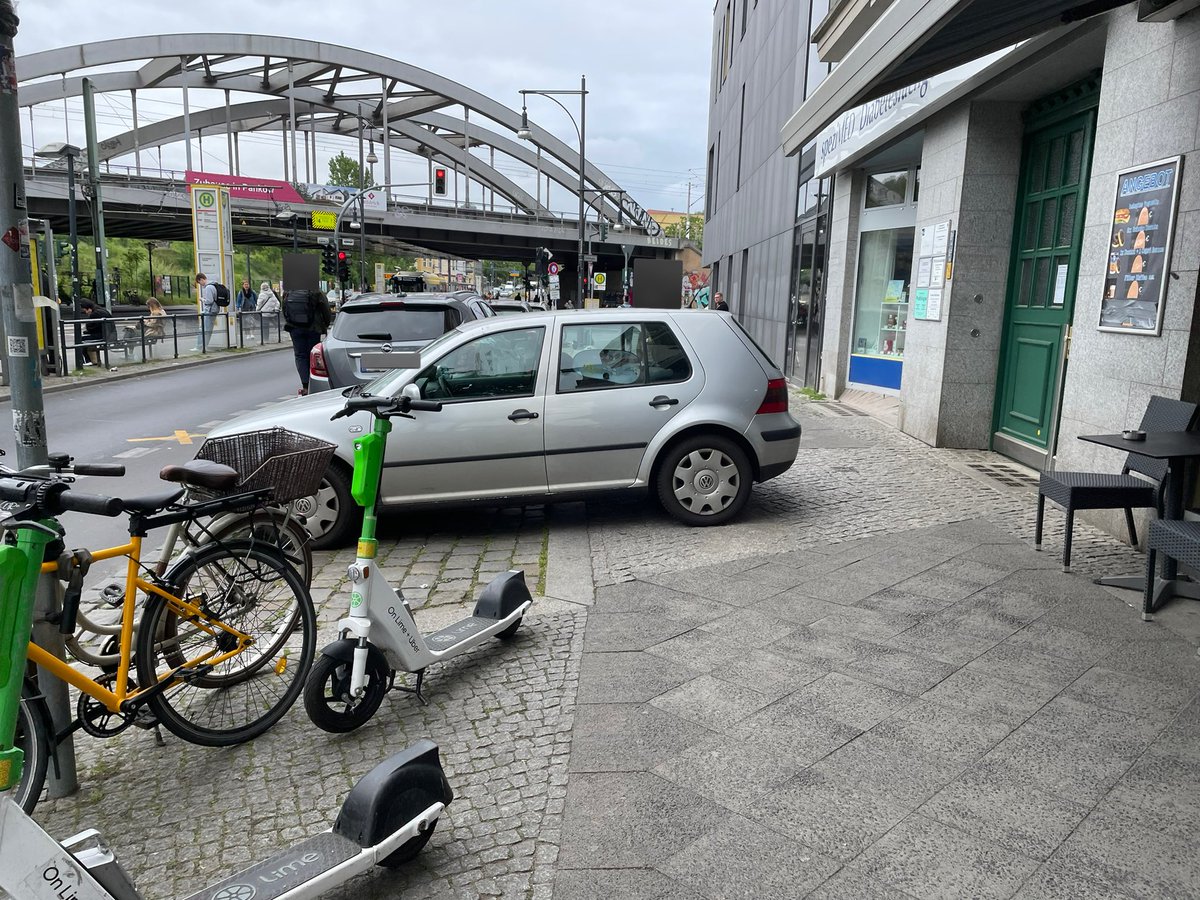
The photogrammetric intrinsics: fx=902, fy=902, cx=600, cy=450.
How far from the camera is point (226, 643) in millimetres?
3588

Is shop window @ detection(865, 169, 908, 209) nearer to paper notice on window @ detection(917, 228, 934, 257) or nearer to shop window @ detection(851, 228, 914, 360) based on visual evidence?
shop window @ detection(851, 228, 914, 360)

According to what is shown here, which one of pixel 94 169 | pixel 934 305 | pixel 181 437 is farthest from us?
pixel 94 169

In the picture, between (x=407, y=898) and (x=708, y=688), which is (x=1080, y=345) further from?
(x=407, y=898)

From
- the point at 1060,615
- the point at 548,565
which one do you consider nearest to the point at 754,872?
the point at 1060,615

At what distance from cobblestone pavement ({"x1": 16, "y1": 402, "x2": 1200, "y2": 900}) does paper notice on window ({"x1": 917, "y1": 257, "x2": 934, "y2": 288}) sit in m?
5.22

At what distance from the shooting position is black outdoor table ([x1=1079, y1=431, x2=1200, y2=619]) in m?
4.58

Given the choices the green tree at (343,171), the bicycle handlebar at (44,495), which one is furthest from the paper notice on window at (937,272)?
Answer: the green tree at (343,171)

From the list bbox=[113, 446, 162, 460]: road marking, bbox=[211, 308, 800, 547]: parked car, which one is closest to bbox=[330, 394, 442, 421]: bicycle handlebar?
bbox=[211, 308, 800, 547]: parked car

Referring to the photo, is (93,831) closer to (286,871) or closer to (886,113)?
(286,871)

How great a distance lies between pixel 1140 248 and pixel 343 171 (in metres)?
98.2

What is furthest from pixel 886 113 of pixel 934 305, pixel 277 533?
pixel 277 533

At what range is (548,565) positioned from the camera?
19.5ft

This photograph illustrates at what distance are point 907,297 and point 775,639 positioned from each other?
33.2ft

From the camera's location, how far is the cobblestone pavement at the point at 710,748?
2730mm
